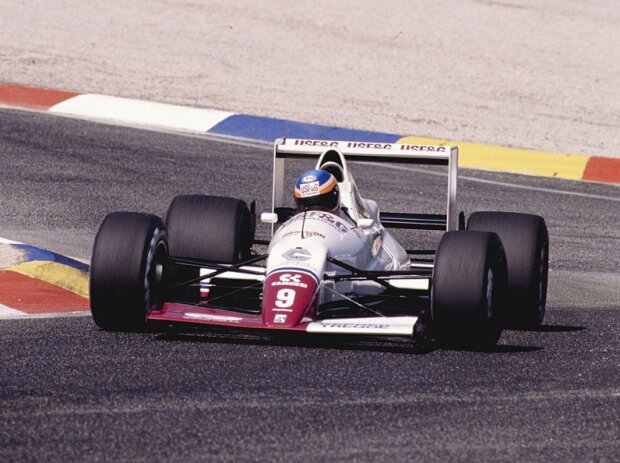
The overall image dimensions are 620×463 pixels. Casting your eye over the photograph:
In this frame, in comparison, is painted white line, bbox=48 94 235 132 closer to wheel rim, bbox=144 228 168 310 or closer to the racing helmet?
the racing helmet

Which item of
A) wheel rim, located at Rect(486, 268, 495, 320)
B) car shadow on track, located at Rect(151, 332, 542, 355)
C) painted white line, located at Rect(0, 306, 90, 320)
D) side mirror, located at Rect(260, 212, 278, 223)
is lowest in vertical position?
painted white line, located at Rect(0, 306, 90, 320)

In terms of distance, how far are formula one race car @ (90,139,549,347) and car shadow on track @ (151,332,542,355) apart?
10 cm

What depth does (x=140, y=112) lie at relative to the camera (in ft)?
60.8

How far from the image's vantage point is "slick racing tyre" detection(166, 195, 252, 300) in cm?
1002

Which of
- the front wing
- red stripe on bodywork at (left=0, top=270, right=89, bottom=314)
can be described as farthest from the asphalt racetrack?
red stripe on bodywork at (left=0, top=270, right=89, bottom=314)

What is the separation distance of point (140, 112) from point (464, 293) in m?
10.7

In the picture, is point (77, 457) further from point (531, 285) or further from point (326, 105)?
point (326, 105)

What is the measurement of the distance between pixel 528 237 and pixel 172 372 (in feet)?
10.2

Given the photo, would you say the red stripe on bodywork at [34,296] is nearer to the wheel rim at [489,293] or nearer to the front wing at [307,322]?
the front wing at [307,322]

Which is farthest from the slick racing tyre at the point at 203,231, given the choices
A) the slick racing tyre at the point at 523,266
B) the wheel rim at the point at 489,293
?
the wheel rim at the point at 489,293

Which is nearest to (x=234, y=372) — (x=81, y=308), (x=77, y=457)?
(x=77, y=457)

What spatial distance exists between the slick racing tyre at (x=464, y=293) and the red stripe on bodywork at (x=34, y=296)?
253 centimetres

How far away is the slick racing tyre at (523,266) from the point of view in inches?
380

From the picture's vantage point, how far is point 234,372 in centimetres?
759
